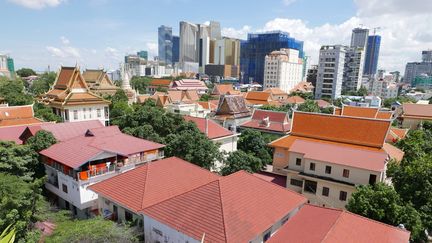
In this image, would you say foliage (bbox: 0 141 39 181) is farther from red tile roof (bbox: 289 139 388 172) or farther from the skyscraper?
the skyscraper

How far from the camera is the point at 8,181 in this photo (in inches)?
563

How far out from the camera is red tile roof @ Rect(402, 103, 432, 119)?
145ft

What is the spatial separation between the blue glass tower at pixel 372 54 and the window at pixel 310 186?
156 m

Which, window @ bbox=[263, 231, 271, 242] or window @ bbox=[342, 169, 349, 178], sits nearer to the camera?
window @ bbox=[263, 231, 271, 242]

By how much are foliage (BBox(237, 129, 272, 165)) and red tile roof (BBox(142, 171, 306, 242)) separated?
11417 millimetres

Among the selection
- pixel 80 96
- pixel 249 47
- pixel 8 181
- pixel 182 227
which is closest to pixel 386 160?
pixel 182 227

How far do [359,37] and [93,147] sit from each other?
6282 inches

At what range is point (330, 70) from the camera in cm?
8231

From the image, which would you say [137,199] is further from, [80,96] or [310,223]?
[80,96]

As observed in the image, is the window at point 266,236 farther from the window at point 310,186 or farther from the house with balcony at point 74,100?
the house with balcony at point 74,100

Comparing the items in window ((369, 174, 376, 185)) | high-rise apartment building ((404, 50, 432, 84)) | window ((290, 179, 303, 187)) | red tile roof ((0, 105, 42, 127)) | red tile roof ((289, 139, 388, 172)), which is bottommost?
window ((290, 179, 303, 187))

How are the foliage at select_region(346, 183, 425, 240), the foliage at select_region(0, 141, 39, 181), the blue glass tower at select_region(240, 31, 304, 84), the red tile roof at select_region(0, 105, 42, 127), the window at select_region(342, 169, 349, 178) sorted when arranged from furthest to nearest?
the blue glass tower at select_region(240, 31, 304, 84) < the red tile roof at select_region(0, 105, 42, 127) < the window at select_region(342, 169, 349, 178) < the foliage at select_region(0, 141, 39, 181) < the foliage at select_region(346, 183, 425, 240)

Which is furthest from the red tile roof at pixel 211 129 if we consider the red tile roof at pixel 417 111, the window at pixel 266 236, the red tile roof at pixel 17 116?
the red tile roof at pixel 417 111

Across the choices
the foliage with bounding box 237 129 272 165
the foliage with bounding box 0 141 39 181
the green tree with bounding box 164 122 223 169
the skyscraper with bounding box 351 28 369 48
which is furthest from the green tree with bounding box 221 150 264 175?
the skyscraper with bounding box 351 28 369 48
